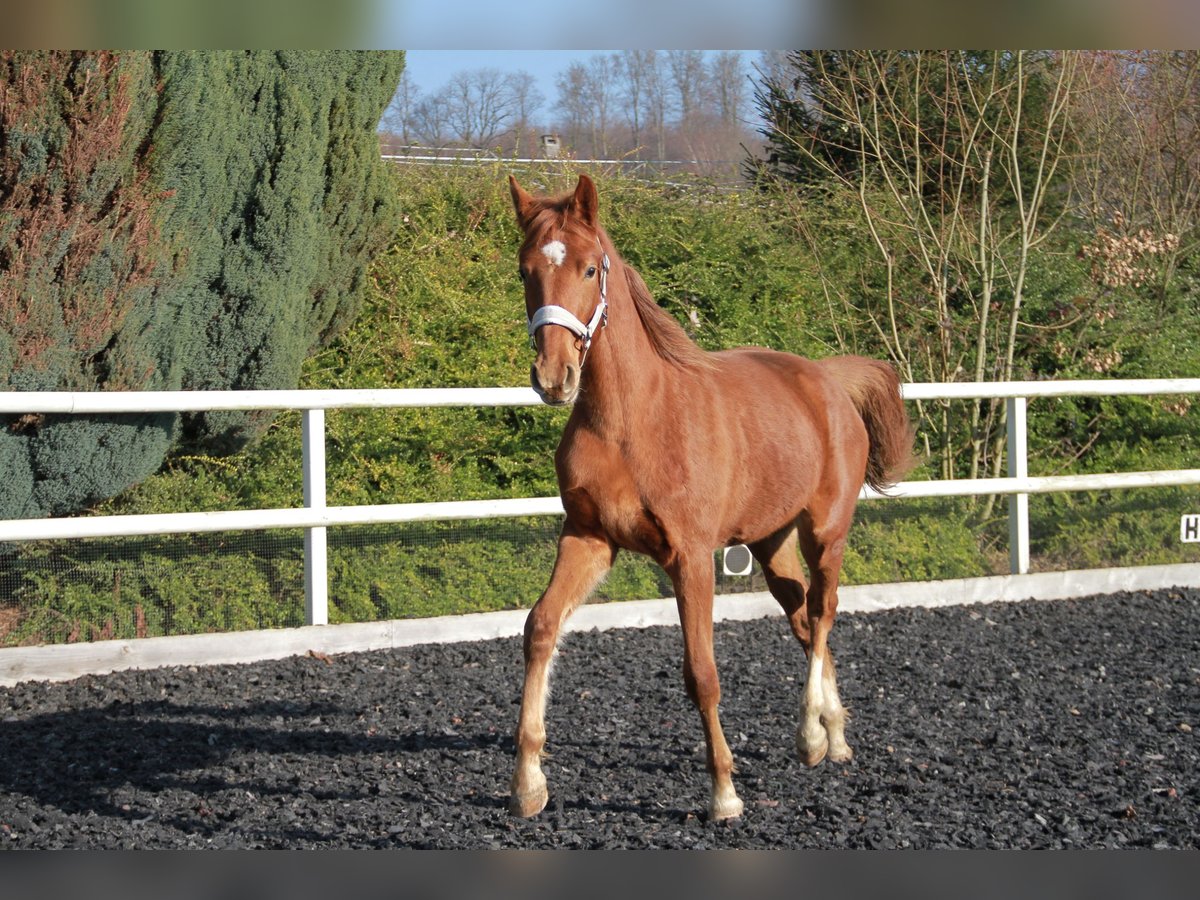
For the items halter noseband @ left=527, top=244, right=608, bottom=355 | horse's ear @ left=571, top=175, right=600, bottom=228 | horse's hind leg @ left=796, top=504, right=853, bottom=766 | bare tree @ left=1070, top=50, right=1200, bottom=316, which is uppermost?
bare tree @ left=1070, top=50, right=1200, bottom=316

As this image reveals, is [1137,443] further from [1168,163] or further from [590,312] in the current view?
[590,312]

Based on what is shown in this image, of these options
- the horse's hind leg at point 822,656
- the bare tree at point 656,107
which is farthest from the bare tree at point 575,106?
the horse's hind leg at point 822,656

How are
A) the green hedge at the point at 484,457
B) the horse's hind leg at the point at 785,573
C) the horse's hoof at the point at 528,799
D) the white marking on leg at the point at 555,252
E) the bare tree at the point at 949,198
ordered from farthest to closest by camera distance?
the bare tree at the point at 949,198
the green hedge at the point at 484,457
the horse's hind leg at the point at 785,573
the horse's hoof at the point at 528,799
the white marking on leg at the point at 555,252

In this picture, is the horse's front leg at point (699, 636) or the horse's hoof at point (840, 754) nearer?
the horse's front leg at point (699, 636)

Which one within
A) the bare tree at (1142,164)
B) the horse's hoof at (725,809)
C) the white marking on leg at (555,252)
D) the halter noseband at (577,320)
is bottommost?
the horse's hoof at (725,809)

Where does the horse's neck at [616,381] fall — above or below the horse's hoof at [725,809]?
above

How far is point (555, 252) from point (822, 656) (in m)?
2.17

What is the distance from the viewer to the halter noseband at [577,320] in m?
3.47

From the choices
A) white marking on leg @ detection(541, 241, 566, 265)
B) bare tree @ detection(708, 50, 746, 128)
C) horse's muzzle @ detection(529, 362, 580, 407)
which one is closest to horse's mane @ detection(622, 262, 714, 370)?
white marking on leg @ detection(541, 241, 566, 265)

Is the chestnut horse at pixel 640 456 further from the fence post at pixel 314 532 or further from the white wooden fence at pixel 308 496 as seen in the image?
the fence post at pixel 314 532

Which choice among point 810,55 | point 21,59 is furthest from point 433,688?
point 810,55

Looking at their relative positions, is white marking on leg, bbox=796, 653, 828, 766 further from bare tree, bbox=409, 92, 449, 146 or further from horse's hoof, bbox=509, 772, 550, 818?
bare tree, bbox=409, 92, 449, 146

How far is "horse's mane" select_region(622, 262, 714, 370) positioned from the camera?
4098 millimetres

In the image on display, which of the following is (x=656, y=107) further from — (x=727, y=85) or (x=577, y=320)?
(x=577, y=320)
